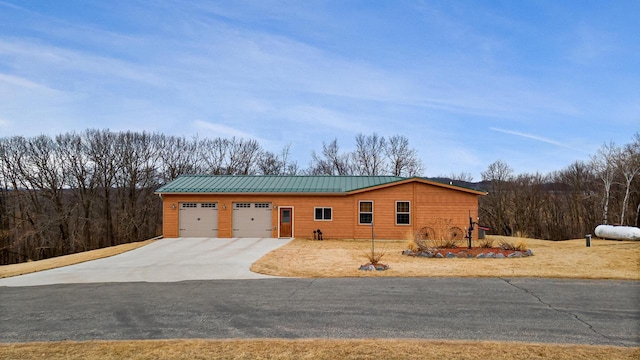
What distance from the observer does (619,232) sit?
76.8ft

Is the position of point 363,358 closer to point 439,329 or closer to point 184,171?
point 439,329

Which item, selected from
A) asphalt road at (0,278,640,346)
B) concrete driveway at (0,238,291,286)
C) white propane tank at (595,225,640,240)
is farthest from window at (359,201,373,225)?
white propane tank at (595,225,640,240)

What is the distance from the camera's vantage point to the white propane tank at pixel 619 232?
22250mm

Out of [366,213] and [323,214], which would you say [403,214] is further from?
[323,214]

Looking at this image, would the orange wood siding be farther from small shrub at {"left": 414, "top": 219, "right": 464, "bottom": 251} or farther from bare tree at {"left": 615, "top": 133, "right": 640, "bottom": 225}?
bare tree at {"left": 615, "top": 133, "right": 640, "bottom": 225}

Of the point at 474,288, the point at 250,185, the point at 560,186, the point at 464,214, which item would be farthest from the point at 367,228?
the point at 560,186

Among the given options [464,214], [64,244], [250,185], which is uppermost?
[250,185]

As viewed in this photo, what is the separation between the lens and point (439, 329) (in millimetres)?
7020

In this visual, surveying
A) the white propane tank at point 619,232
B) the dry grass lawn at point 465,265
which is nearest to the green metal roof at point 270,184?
the dry grass lawn at point 465,265

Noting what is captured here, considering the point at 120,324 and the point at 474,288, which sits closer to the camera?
the point at 120,324

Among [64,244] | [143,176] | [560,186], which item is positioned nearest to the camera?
[64,244]

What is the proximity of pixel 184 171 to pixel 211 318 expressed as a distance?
3718 centimetres

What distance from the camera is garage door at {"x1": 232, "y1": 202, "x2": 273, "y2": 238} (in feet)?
81.1

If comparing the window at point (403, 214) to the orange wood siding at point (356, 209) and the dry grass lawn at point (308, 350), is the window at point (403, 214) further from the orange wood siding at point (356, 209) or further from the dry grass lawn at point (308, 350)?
the dry grass lawn at point (308, 350)
